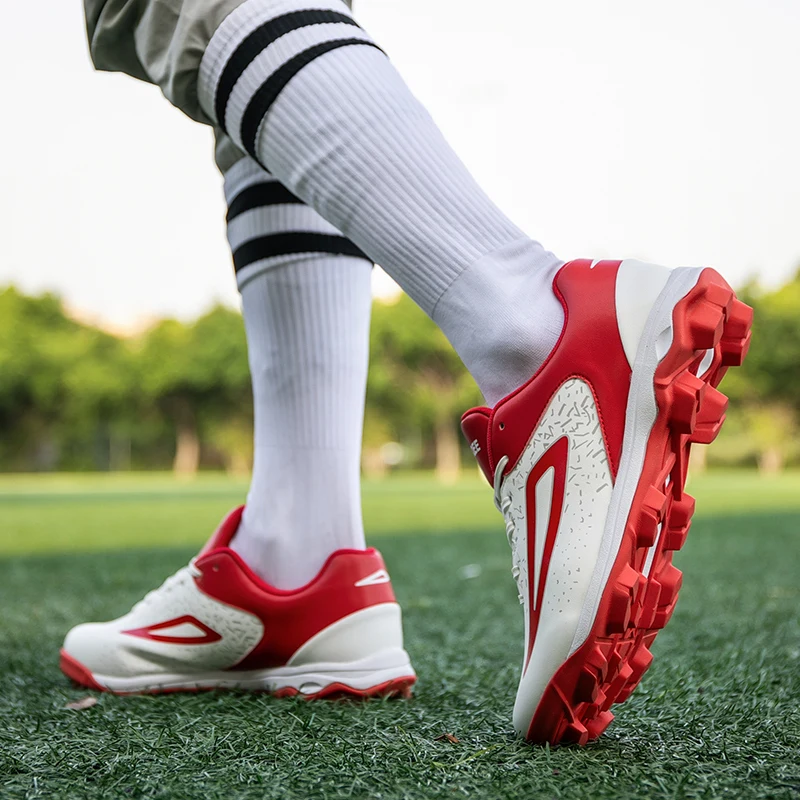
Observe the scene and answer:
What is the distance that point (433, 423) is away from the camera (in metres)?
34.1

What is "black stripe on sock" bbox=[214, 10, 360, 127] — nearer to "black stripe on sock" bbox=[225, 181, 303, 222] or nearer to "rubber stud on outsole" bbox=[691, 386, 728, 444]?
"black stripe on sock" bbox=[225, 181, 303, 222]

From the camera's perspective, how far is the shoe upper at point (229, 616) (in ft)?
3.54

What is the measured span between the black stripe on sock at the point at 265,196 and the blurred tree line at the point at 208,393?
27809 millimetres

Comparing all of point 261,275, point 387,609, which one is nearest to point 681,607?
point 387,609

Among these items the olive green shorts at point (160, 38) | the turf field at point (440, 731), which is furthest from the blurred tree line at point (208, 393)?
the olive green shorts at point (160, 38)

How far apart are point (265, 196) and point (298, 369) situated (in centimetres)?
23

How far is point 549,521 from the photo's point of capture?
79cm

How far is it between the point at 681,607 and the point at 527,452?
4.19ft

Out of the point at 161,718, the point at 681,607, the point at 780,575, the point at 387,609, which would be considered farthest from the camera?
the point at 780,575

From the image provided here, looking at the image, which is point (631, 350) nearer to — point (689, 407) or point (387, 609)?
point (689, 407)

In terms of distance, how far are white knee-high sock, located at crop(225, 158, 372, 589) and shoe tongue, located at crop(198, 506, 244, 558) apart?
0.03 feet

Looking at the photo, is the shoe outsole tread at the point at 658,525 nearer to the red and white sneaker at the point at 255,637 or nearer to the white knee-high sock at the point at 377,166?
the white knee-high sock at the point at 377,166

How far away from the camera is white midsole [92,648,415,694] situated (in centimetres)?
106
